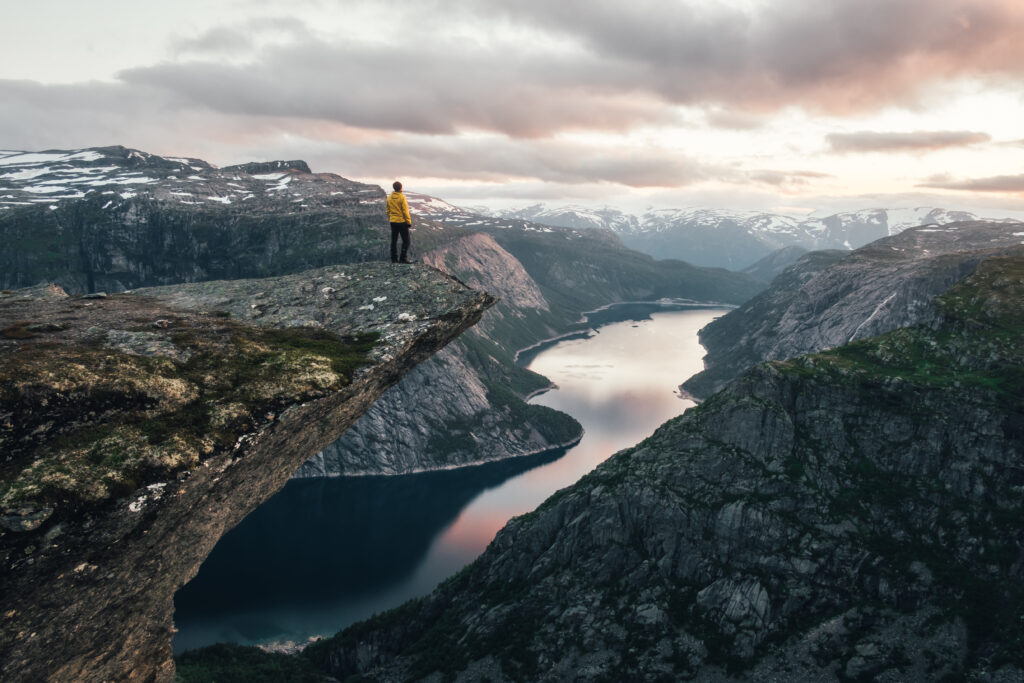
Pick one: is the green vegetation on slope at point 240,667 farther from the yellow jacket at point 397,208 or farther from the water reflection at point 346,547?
the yellow jacket at point 397,208

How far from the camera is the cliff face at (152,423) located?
677 inches

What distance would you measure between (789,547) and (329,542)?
114 m

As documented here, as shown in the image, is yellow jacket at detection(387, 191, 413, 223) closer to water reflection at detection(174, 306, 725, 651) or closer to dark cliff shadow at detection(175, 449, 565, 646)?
water reflection at detection(174, 306, 725, 651)

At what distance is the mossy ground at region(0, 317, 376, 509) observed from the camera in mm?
17750

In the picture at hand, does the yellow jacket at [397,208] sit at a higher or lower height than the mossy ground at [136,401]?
higher

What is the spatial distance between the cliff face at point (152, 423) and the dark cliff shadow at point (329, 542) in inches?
4170

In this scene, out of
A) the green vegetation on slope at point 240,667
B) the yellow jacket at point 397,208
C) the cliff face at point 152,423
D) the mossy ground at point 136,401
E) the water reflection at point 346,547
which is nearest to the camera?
the cliff face at point 152,423

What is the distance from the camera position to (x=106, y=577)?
738 inches

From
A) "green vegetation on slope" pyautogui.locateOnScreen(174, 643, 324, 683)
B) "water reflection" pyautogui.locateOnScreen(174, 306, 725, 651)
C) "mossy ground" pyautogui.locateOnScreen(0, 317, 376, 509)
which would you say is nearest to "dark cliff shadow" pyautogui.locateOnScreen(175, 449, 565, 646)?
"water reflection" pyautogui.locateOnScreen(174, 306, 725, 651)

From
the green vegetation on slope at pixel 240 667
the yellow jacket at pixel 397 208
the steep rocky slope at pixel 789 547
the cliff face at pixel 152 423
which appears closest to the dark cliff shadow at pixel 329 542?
the green vegetation on slope at pixel 240 667

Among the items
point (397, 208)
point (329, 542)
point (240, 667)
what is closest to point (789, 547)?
point (397, 208)

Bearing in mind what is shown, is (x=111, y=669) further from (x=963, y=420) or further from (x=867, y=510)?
(x=963, y=420)

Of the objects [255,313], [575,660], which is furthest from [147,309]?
[575,660]

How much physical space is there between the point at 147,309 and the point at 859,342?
102 m
